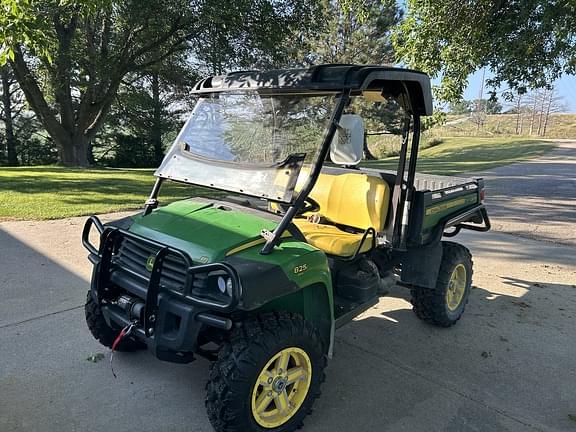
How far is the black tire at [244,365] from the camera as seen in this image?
2131 millimetres

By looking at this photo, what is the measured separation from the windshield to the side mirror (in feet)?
0.35

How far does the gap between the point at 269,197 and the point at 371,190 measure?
115 cm

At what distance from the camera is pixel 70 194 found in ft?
29.5

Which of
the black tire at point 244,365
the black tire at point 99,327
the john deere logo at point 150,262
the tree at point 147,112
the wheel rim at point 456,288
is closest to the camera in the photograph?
the black tire at point 244,365

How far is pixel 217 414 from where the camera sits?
84.6 inches

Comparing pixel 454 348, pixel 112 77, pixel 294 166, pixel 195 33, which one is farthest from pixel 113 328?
pixel 112 77

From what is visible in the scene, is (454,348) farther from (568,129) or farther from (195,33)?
(568,129)

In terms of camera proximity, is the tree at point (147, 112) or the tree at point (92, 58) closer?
the tree at point (92, 58)

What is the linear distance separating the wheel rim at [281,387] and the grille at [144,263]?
0.61m

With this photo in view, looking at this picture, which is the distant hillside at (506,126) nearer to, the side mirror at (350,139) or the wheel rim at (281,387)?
the side mirror at (350,139)

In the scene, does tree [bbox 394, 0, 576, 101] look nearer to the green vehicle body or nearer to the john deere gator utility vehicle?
the john deere gator utility vehicle

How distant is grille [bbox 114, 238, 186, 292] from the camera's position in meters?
2.31

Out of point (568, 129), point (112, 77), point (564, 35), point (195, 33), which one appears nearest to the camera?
point (564, 35)

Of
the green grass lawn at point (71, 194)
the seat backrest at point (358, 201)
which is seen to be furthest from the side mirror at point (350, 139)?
the green grass lawn at point (71, 194)
